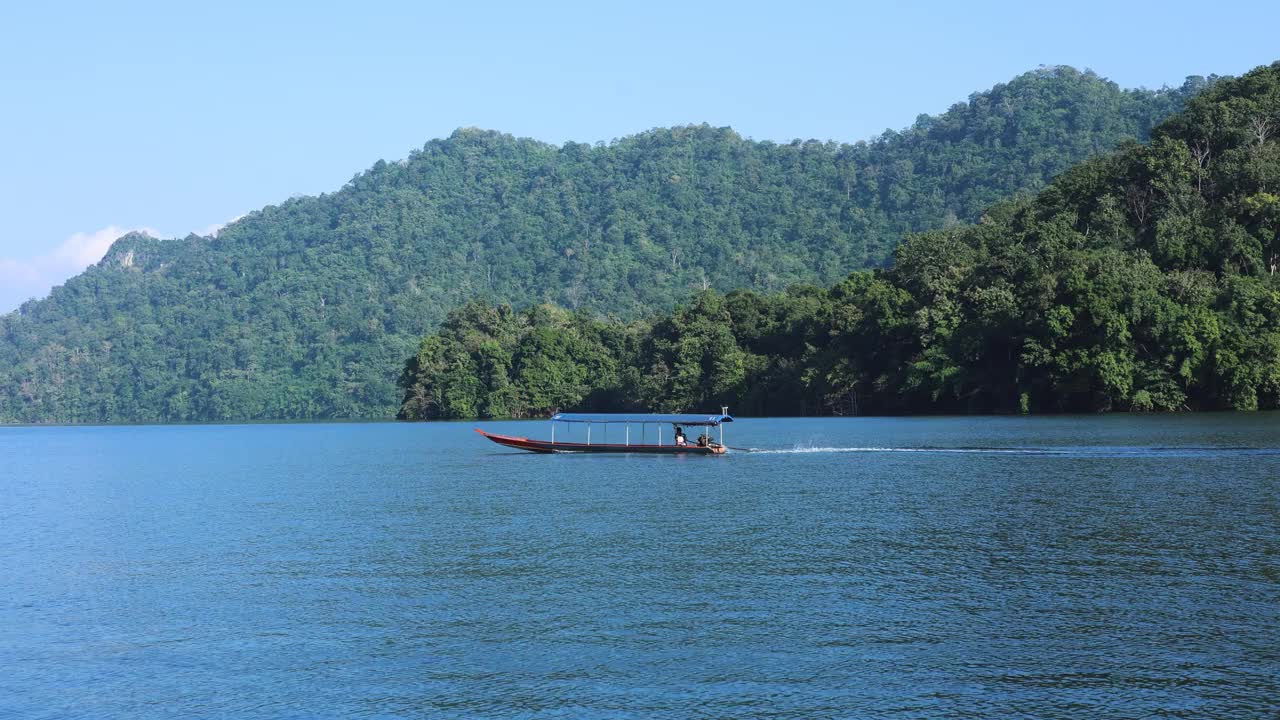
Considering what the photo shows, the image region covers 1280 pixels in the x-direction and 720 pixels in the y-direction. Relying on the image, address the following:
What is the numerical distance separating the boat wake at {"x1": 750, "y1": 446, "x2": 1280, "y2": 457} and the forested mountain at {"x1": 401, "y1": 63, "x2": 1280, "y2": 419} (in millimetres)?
39427

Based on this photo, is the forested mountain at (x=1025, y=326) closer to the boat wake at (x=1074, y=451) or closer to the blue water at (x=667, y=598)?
the boat wake at (x=1074, y=451)

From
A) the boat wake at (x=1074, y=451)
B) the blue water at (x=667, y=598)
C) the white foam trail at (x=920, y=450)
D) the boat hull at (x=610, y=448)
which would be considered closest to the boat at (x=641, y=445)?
the boat hull at (x=610, y=448)

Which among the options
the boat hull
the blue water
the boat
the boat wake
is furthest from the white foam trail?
the blue water

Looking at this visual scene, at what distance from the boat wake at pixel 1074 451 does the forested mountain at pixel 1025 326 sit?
39.4 meters

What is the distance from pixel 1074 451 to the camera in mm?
63375

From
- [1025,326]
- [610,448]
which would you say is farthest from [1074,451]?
[1025,326]

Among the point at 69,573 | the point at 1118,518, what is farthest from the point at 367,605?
the point at 1118,518

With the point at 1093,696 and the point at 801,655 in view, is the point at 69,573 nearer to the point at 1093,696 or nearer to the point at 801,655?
the point at 801,655

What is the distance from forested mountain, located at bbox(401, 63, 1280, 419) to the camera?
103m

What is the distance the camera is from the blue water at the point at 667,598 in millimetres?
19438

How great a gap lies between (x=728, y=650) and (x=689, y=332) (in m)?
136

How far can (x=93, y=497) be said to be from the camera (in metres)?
55.8

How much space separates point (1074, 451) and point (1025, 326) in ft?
163

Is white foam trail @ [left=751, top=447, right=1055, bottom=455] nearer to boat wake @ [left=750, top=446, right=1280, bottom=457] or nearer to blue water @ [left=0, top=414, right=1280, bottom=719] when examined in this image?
boat wake @ [left=750, top=446, right=1280, bottom=457]
